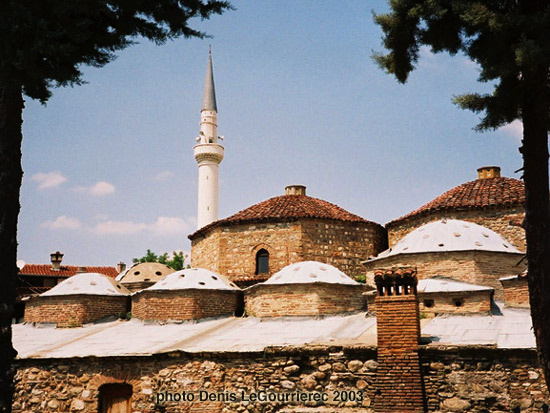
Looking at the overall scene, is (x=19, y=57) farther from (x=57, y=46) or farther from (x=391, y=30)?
(x=391, y=30)

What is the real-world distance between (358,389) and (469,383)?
176 cm

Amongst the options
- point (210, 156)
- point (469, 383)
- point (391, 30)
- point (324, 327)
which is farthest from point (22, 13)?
point (210, 156)

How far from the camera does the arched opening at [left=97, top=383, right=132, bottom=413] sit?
12.4 metres

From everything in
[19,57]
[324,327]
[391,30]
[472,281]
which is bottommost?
[324,327]

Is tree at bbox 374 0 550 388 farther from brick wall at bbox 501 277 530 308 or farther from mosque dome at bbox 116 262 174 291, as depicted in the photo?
mosque dome at bbox 116 262 174 291

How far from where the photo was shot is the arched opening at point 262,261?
19422 mm

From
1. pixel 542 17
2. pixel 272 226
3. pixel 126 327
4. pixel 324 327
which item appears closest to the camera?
pixel 542 17

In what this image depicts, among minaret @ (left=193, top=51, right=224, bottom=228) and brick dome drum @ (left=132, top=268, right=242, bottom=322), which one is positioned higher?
minaret @ (left=193, top=51, right=224, bottom=228)

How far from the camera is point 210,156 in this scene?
2716 centimetres

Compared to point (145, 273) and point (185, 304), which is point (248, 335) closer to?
point (185, 304)

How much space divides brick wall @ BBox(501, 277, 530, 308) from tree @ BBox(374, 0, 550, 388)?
274 inches

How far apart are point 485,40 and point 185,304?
11098 mm

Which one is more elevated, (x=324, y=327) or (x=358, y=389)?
(x=324, y=327)

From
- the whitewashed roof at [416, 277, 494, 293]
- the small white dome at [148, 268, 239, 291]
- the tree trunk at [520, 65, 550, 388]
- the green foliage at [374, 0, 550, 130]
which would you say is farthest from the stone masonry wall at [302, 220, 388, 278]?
the tree trunk at [520, 65, 550, 388]
